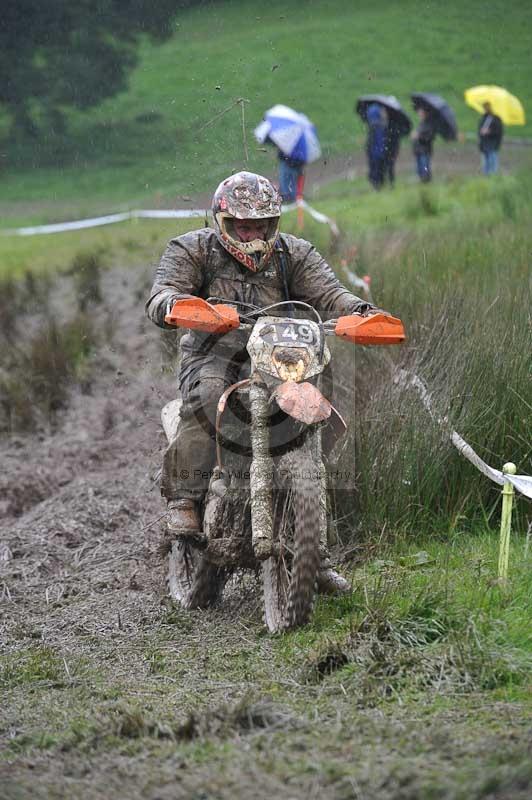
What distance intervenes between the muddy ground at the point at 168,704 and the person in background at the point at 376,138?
1045 cm

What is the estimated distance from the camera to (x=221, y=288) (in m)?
6.78

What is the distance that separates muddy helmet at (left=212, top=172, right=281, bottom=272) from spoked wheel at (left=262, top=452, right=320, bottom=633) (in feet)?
3.92

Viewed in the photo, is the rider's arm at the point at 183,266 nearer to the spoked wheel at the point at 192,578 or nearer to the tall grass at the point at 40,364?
the spoked wheel at the point at 192,578

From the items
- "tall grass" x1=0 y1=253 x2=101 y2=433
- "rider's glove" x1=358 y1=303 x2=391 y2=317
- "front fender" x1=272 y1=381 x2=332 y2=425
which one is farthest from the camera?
"tall grass" x1=0 y1=253 x2=101 y2=433

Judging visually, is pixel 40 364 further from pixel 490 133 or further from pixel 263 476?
pixel 490 133

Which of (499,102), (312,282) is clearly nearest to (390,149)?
(499,102)

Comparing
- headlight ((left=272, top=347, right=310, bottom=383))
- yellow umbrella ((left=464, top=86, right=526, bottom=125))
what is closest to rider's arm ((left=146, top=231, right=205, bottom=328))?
headlight ((left=272, top=347, right=310, bottom=383))

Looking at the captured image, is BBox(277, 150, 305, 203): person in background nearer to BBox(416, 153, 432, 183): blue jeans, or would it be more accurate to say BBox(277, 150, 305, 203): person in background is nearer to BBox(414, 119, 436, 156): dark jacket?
BBox(416, 153, 432, 183): blue jeans

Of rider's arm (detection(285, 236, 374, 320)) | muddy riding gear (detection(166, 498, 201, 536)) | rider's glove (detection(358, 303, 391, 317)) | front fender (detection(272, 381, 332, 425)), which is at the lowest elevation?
muddy riding gear (detection(166, 498, 201, 536))

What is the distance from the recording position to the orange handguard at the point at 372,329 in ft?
20.0

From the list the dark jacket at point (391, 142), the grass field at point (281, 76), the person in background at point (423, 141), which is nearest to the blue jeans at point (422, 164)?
the person in background at point (423, 141)

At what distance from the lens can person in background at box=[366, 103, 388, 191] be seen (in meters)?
18.8

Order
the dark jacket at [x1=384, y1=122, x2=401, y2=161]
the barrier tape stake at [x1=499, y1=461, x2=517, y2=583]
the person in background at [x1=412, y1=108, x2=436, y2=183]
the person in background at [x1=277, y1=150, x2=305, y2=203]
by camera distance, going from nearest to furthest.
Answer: the barrier tape stake at [x1=499, y1=461, x2=517, y2=583], the person in background at [x1=277, y1=150, x2=305, y2=203], the dark jacket at [x1=384, y1=122, x2=401, y2=161], the person in background at [x1=412, y1=108, x2=436, y2=183]

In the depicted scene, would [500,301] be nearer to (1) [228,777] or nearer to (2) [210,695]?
(2) [210,695]
